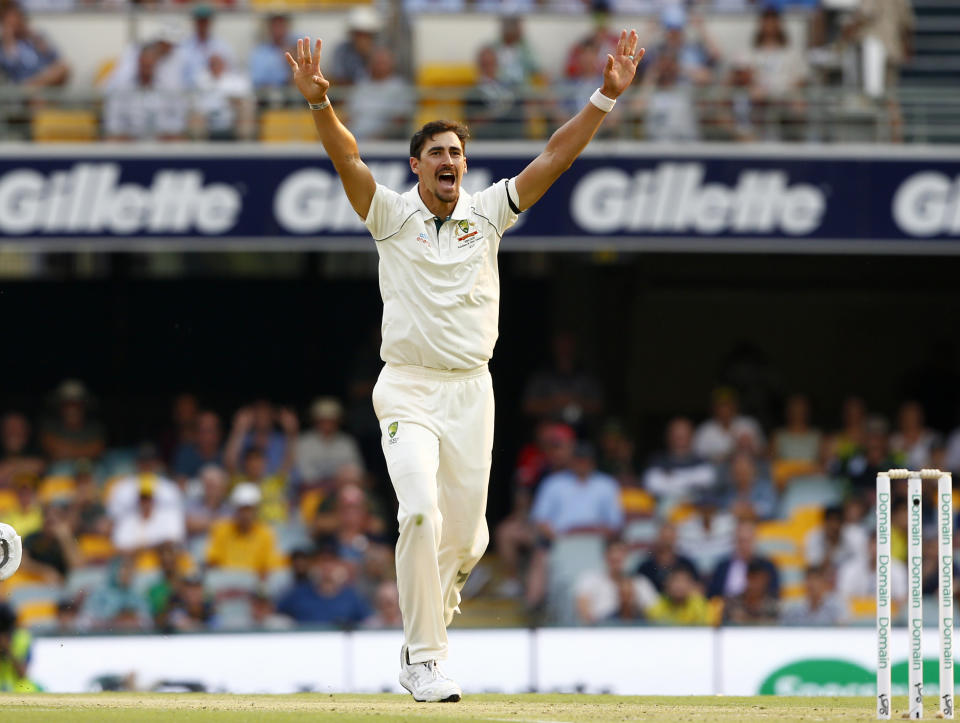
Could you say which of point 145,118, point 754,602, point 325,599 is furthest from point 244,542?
point 754,602

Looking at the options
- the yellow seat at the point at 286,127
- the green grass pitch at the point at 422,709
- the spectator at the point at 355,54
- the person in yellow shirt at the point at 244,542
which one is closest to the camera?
the green grass pitch at the point at 422,709

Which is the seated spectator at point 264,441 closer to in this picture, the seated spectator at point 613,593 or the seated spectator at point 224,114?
the seated spectator at point 224,114

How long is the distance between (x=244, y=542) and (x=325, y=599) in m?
1.05

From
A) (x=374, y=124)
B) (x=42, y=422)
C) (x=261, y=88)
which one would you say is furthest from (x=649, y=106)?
(x=42, y=422)

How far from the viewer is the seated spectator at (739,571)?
1314 centimetres

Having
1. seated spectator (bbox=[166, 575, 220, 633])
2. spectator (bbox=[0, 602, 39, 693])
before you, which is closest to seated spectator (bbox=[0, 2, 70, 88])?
seated spectator (bbox=[166, 575, 220, 633])

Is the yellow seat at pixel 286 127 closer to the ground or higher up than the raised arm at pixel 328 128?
higher up

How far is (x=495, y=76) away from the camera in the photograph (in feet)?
48.5

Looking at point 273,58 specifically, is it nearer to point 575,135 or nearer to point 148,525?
point 148,525

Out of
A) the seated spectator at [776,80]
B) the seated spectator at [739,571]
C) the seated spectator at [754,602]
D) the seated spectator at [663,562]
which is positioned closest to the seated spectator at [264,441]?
the seated spectator at [663,562]

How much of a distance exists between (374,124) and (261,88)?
45.2 inches

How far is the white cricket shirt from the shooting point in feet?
23.0

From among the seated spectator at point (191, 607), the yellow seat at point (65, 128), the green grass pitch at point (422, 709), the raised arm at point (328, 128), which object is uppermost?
the yellow seat at point (65, 128)

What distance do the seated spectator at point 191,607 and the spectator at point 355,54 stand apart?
15.2 ft
